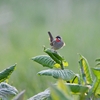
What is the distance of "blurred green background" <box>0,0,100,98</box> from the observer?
8.26ft

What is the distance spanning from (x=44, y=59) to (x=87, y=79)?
0.25ft

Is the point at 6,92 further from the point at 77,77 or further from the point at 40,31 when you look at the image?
the point at 40,31

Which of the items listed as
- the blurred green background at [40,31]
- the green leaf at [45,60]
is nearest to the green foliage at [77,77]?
the green leaf at [45,60]

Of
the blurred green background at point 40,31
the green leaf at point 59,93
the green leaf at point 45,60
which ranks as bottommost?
the blurred green background at point 40,31

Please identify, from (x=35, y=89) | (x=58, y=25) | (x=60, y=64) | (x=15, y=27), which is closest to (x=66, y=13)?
(x=58, y=25)

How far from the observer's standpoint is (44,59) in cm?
61

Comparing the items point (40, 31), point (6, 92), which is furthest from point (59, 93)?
point (40, 31)

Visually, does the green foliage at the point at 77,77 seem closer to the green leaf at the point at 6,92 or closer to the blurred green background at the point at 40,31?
the green leaf at the point at 6,92

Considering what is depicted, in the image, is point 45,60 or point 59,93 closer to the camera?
point 59,93

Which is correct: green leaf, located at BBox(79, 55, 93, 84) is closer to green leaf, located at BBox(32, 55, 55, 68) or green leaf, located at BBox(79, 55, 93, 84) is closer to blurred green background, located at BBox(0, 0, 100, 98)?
green leaf, located at BBox(32, 55, 55, 68)

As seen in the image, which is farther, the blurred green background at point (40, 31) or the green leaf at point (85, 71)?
the blurred green background at point (40, 31)

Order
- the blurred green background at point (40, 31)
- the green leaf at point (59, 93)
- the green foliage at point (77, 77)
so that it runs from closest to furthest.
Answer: the green leaf at point (59, 93) < the green foliage at point (77, 77) < the blurred green background at point (40, 31)

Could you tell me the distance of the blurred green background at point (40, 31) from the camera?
2.52 meters

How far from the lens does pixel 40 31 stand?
12.5 ft
